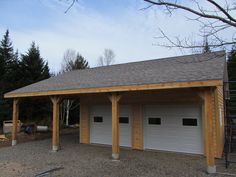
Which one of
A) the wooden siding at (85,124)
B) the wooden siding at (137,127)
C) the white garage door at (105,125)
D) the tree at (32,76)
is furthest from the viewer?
the tree at (32,76)

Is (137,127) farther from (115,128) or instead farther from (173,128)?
(115,128)

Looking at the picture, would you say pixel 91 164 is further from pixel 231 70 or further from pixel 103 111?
pixel 231 70

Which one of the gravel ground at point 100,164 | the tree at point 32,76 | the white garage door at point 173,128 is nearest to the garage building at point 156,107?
the white garage door at point 173,128

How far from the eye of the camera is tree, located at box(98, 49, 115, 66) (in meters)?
38.1

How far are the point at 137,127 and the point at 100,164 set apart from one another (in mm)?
3066

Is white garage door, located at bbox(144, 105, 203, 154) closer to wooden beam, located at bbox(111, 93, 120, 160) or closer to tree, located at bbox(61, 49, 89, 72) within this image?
wooden beam, located at bbox(111, 93, 120, 160)

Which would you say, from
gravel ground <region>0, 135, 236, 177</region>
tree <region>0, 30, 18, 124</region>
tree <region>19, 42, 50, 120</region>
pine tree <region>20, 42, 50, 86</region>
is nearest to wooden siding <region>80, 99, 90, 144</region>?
gravel ground <region>0, 135, 236, 177</region>

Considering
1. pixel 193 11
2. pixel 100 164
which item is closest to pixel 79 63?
pixel 100 164

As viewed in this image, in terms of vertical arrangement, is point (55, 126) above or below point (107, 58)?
below

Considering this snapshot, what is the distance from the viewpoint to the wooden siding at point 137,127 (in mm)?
10031

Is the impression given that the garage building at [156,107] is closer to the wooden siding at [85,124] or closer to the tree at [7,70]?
the wooden siding at [85,124]

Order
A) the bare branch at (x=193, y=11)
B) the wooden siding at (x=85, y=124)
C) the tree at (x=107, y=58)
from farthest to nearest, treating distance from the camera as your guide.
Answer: the tree at (x=107, y=58) → the wooden siding at (x=85, y=124) → the bare branch at (x=193, y=11)

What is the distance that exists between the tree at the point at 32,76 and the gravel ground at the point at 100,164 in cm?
1038

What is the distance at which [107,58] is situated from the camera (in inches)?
1517
